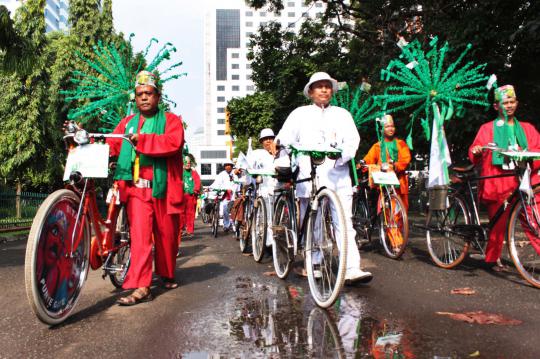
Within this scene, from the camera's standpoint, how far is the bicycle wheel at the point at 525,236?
4.67 metres

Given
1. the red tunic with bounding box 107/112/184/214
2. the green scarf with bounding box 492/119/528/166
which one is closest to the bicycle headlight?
Result: the red tunic with bounding box 107/112/184/214

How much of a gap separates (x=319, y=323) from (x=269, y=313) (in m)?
0.49

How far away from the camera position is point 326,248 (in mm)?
4105

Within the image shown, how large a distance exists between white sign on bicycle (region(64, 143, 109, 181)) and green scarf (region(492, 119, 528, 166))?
4047 millimetres

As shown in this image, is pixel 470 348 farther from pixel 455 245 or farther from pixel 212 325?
pixel 455 245

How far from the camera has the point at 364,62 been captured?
1619 centimetres

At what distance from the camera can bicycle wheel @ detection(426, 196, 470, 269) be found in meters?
5.73

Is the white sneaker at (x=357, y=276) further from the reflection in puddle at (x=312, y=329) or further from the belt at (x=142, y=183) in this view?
the belt at (x=142, y=183)

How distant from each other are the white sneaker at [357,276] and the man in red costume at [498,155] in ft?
5.47

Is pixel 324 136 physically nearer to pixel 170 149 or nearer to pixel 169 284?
pixel 170 149

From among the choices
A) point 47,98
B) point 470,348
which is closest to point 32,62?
point 470,348

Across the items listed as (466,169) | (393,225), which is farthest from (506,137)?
(393,225)

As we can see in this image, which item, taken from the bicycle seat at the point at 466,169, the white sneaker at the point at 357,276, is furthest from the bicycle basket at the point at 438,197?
the white sneaker at the point at 357,276

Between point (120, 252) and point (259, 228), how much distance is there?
95.0 inches
